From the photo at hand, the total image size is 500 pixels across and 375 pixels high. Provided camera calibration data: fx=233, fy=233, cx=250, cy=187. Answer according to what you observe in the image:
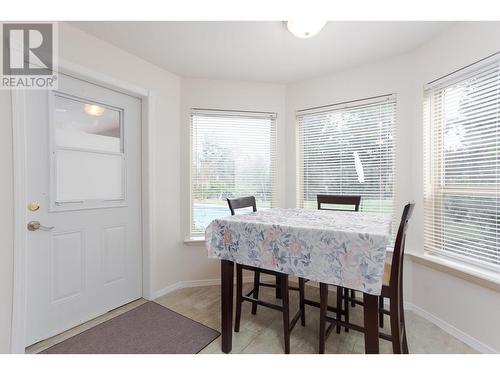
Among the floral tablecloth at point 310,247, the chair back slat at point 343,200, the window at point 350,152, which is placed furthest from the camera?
the window at point 350,152

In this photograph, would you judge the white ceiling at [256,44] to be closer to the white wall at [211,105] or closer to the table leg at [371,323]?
the white wall at [211,105]

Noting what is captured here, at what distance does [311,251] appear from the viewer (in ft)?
4.31

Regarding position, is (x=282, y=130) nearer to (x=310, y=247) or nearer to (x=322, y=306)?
(x=310, y=247)

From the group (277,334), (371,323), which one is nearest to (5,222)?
(277,334)

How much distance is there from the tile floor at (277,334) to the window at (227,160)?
0.85m

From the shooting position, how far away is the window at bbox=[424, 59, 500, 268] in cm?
163

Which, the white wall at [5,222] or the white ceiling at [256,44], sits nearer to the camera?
the white wall at [5,222]

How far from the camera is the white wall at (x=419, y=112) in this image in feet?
5.33

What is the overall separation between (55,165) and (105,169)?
0.36m

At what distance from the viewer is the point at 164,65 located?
93.0 inches

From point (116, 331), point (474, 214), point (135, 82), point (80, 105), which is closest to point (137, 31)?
point (135, 82)

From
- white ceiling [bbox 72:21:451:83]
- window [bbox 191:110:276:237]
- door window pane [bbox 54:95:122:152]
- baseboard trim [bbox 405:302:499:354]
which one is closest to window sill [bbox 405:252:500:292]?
baseboard trim [bbox 405:302:499:354]

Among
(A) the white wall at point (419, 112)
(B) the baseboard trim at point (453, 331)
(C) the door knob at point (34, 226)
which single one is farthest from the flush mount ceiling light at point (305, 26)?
(B) the baseboard trim at point (453, 331)

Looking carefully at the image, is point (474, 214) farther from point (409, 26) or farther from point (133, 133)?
point (133, 133)
